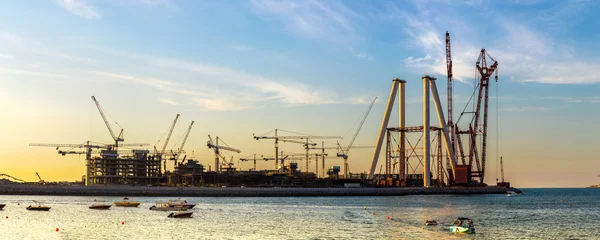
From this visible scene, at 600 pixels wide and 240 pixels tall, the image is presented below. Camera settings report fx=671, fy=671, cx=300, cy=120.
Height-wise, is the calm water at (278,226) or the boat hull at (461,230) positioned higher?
the boat hull at (461,230)

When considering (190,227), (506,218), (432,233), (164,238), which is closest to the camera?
(164,238)

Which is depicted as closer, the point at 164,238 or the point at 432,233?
the point at 164,238

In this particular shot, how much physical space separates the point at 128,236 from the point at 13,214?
45324mm

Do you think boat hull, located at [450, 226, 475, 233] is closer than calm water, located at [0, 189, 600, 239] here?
No

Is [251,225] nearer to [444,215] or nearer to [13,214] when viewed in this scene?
[444,215]

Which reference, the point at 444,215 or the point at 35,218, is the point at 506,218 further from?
the point at 35,218

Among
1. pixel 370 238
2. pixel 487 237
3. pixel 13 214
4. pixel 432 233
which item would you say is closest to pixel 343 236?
pixel 370 238

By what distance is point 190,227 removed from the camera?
8438 cm

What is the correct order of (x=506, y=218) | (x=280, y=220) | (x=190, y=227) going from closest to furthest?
1. (x=190, y=227)
2. (x=280, y=220)
3. (x=506, y=218)

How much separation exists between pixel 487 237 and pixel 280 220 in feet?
110

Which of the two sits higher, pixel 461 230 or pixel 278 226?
pixel 461 230

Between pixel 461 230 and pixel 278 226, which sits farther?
pixel 278 226

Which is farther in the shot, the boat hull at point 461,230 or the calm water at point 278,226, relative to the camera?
the boat hull at point 461,230

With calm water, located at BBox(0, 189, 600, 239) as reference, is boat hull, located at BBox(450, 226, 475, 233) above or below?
above
